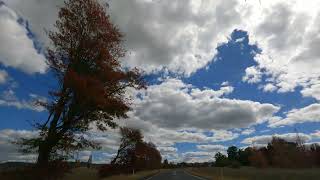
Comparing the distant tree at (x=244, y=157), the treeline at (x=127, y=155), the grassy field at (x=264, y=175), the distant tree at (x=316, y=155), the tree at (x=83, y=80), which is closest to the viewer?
the tree at (x=83, y=80)

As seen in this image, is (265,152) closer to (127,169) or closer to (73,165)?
(127,169)

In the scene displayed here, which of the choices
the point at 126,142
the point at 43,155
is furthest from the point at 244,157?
the point at 43,155

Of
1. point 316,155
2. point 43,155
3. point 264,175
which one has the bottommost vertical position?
point 43,155

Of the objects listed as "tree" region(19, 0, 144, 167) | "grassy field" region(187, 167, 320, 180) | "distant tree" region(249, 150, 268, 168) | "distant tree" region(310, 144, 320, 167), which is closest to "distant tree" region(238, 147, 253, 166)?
"distant tree" region(249, 150, 268, 168)

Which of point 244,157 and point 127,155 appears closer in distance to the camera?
point 127,155

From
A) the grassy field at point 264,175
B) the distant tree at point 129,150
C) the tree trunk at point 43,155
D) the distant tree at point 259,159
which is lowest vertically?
the tree trunk at point 43,155

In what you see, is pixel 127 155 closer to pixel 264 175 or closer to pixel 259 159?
pixel 264 175

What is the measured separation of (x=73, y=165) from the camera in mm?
23250

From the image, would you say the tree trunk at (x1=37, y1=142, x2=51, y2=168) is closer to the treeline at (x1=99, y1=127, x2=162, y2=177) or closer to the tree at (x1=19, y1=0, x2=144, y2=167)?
the tree at (x1=19, y1=0, x2=144, y2=167)

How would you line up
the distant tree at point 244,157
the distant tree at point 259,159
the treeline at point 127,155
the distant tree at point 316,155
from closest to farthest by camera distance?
the treeline at point 127,155
the distant tree at point 316,155
the distant tree at point 259,159
the distant tree at point 244,157

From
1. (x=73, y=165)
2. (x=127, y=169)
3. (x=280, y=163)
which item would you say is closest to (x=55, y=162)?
(x=73, y=165)

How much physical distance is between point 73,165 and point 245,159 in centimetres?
16587

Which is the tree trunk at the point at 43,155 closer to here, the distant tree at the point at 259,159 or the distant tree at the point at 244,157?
the distant tree at the point at 259,159

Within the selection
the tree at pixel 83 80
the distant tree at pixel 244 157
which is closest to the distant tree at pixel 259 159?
the distant tree at pixel 244 157
